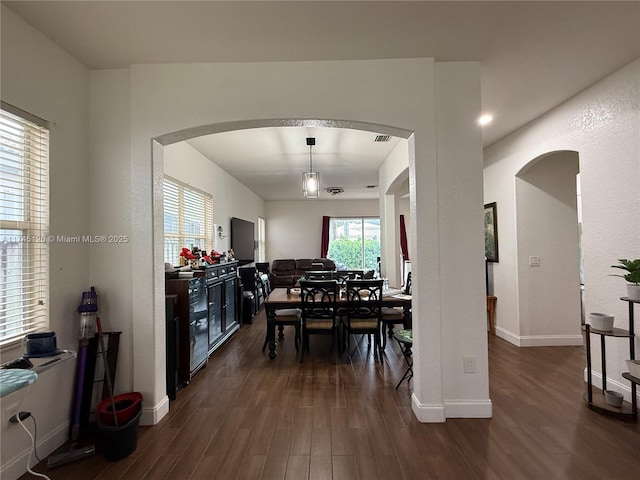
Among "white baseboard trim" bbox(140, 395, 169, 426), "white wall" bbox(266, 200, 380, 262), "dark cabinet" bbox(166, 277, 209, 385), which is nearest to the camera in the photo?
"white baseboard trim" bbox(140, 395, 169, 426)

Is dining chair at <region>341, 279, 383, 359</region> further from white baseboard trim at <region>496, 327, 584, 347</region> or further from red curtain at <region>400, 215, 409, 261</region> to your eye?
red curtain at <region>400, 215, 409, 261</region>

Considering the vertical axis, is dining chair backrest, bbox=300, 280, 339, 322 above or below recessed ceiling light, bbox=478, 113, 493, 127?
below

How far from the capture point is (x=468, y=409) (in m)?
2.30

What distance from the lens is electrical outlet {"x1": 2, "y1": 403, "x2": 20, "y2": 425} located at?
1691 mm

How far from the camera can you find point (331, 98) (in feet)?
7.62

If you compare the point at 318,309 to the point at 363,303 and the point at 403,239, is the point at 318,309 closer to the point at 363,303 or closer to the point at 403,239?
the point at 363,303

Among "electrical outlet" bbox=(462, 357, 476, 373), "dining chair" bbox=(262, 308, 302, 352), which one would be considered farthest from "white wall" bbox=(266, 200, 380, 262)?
"electrical outlet" bbox=(462, 357, 476, 373)

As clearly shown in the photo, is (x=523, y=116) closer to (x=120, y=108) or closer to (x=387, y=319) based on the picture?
(x=387, y=319)

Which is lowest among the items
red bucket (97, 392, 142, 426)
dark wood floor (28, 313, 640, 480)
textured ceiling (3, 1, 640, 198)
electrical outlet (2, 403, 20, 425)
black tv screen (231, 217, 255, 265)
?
dark wood floor (28, 313, 640, 480)

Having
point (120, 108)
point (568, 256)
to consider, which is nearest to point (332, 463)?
point (120, 108)

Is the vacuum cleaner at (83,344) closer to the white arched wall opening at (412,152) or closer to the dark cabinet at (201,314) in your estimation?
the white arched wall opening at (412,152)

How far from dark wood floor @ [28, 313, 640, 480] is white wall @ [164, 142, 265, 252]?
101 inches

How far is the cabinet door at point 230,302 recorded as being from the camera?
14.4 feet

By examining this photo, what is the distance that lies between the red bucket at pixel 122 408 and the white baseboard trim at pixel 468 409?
2.25 m
